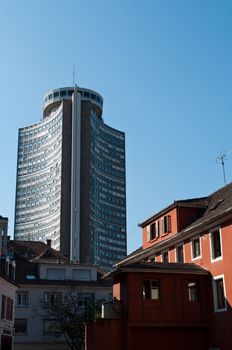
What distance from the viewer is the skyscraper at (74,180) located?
15050 cm

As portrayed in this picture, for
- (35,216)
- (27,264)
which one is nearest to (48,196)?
(35,216)

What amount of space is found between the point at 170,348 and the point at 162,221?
1087 cm

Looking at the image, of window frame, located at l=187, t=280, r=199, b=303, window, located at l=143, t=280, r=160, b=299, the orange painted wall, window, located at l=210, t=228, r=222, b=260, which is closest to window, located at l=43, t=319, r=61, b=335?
window, located at l=143, t=280, r=160, b=299

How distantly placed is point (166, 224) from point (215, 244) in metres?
7.18

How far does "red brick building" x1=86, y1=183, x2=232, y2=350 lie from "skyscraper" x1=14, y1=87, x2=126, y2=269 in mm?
105283

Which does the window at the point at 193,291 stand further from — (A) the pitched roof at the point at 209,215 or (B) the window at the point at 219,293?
(A) the pitched roof at the point at 209,215

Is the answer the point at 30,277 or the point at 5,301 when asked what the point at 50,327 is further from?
the point at 5,301

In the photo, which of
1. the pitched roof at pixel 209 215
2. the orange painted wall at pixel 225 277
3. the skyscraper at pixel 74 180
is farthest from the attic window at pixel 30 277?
the skyscraper at pixel 74 180

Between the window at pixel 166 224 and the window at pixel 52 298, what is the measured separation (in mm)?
24499

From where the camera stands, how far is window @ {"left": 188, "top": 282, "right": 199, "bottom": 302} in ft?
112

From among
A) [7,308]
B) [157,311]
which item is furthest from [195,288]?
[7,308]

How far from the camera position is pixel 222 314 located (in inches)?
1251

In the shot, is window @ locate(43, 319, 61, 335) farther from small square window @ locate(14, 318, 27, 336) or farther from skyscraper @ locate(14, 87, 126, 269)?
skyscraper @ locate(14, 87, 126, 269)

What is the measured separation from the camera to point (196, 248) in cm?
3591
